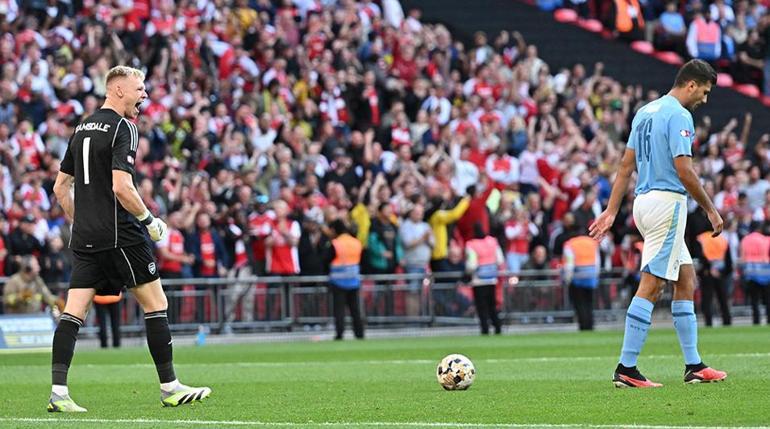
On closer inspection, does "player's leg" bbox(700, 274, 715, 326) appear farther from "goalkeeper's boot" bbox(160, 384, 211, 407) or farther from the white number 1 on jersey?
the white number 1 on jersey

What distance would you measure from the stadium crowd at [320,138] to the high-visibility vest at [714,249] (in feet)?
1.89

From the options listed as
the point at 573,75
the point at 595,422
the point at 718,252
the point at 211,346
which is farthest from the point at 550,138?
the point at 595,422

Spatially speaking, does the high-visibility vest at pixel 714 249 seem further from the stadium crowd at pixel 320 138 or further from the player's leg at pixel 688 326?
the player's leg at pixel 688 326

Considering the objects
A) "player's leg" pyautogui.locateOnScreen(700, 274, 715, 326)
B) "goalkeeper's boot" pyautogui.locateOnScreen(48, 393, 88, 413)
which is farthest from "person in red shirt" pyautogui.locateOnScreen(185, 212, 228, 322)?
"goalkeeper's boot" pyautogui.locateOnScreen(48, 393, 88, 413)

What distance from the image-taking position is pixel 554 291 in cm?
2975

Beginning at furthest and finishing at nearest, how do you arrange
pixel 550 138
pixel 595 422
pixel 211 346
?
pixel 550 138 → pixel 211 346 → pixel 595 422

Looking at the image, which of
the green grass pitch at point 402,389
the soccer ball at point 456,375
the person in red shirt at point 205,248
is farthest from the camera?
the person in red shirt at point 205,248

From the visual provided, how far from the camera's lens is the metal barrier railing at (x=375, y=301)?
1053 inches

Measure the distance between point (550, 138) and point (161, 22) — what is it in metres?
8.67

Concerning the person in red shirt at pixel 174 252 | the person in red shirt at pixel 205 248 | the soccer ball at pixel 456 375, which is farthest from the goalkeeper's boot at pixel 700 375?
the person in red shirt at pixel 205 248

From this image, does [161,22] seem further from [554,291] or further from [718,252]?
[718,252]

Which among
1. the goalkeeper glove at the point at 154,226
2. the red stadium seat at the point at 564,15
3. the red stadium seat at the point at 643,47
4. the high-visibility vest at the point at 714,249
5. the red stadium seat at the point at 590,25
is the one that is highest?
the red stadium seat at the point at 564,15

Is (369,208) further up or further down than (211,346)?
further up

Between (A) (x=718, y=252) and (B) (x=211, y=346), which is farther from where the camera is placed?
(A) (x=718, y=252)
